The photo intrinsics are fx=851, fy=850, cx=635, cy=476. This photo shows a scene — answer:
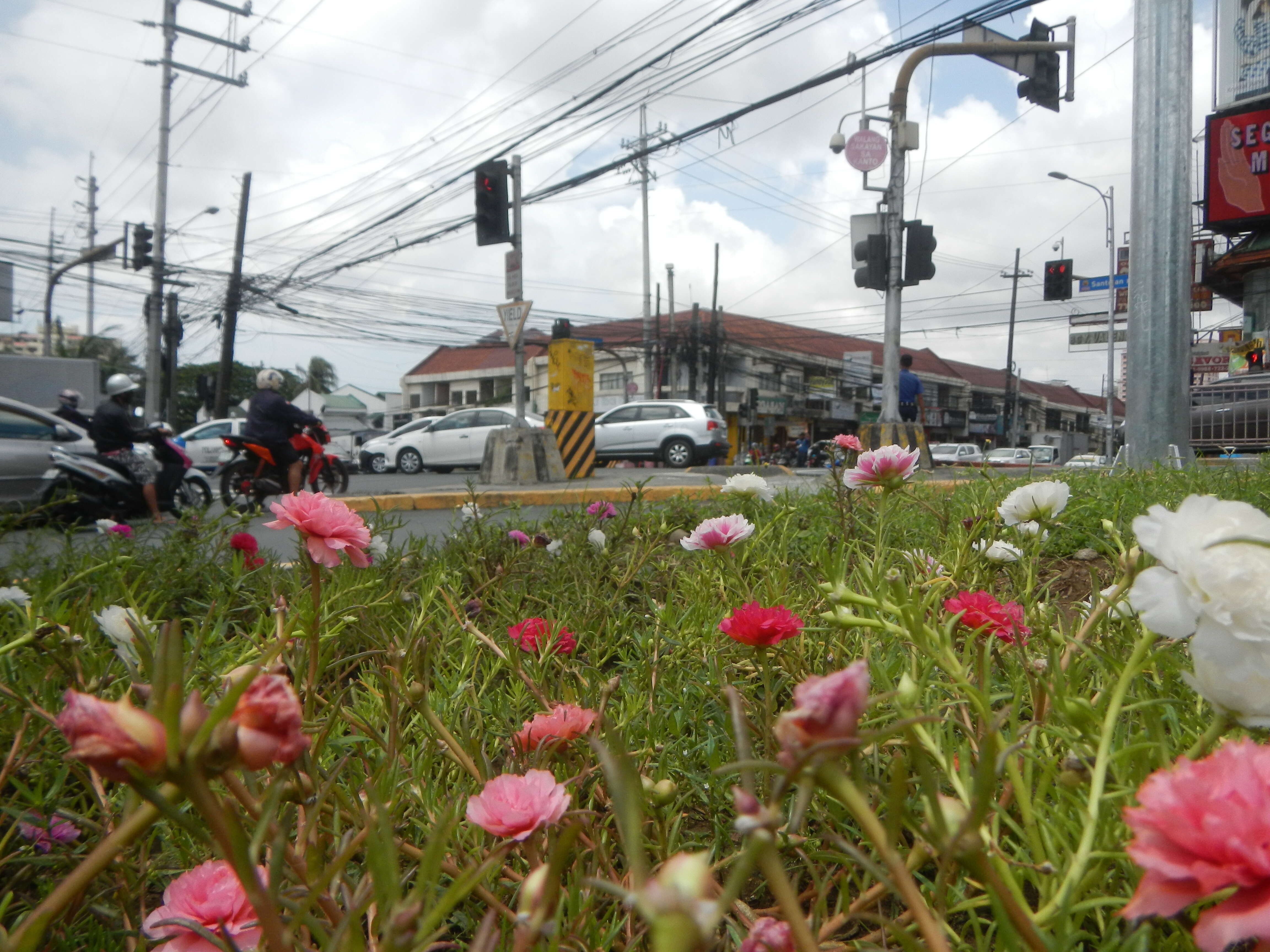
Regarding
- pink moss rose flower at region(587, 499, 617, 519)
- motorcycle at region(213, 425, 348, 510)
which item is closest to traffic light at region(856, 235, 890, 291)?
motorcycle at region(213, 425, 348, 510)

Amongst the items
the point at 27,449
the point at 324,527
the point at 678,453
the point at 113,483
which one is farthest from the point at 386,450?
the point at 324,527

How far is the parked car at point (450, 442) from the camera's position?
16.5 metres

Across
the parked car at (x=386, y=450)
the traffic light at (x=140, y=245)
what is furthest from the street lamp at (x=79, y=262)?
the parked car at (x=386, y=450)

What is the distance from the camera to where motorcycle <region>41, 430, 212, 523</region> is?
20.8ft

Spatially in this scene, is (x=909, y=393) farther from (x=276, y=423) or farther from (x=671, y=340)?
(x=671, y=340)

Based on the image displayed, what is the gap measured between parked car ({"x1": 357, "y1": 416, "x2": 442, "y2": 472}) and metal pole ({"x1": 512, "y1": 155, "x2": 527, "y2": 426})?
27.8 ft

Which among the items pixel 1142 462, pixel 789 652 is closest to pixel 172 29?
pixel 1142 462

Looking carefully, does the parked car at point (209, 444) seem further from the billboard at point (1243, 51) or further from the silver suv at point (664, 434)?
the billboard at point (1243, 51)

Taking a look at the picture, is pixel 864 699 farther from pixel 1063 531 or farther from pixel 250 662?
pixel 1063 531

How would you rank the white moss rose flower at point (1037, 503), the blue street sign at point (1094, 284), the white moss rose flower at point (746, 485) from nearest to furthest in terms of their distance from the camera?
the white moss rose flower at point (1037, 503)
the white moss rose flower at point (746, 485)
the blue street sign at point (1094, 284)

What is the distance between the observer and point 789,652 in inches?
47.7

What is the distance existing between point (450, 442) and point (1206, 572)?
1703 centimetres

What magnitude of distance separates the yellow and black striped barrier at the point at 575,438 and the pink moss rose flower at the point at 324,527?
8.78 meters

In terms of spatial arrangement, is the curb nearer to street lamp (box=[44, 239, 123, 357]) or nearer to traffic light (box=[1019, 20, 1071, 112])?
traffic light (box=[1019, 20, 1071, 112])
